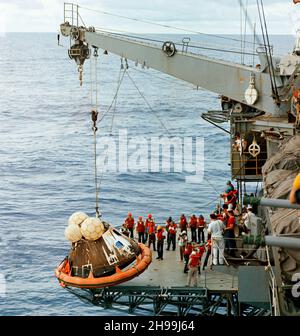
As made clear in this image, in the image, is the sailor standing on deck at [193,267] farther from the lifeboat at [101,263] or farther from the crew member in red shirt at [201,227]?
the crew member in red shirt at [201,227]

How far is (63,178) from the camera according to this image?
61.4 m

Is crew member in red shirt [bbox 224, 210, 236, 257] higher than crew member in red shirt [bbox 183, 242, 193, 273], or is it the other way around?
crew member in red shirt [bbox 224, 210, 236, 257]

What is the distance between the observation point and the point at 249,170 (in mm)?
28625

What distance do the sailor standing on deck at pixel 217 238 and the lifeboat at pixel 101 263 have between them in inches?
95.4

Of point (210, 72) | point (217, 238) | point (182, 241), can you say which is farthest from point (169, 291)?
point (210, 72)

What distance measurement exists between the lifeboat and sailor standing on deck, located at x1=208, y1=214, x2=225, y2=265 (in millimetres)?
2422

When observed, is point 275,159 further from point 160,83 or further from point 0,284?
point 160,83

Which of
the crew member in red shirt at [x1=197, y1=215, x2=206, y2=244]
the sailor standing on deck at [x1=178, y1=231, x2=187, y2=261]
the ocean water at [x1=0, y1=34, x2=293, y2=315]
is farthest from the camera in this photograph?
the ocean water at [x1=0, y1=34, x2=293, y2=315]

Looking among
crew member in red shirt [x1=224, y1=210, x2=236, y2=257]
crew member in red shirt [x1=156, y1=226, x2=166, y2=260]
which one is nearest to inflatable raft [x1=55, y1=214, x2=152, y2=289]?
crew member in red shirt [x1=224, y1=210, x2=236, y2=257]

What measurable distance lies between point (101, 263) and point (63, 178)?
134 ft

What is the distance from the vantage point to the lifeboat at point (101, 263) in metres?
21.0

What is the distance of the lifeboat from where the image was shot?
20953 millimetres

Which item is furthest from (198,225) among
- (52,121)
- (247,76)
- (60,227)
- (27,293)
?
(52,121)

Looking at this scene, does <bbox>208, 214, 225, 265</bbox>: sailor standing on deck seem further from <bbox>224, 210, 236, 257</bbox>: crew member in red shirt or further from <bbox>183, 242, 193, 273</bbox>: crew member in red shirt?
<bbox>183, 242, 193, 273</bbox>: crew member in red shirt
